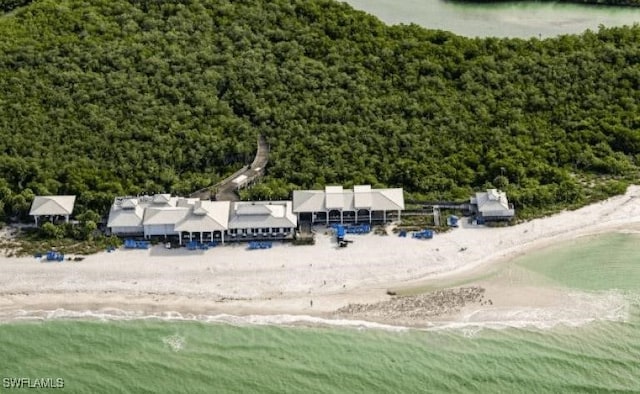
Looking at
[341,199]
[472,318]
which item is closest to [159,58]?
[341,199]

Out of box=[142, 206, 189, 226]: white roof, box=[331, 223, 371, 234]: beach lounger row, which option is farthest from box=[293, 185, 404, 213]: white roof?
box=[142, 206, 189, 226]: white roof

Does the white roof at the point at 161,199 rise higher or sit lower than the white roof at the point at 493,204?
higher

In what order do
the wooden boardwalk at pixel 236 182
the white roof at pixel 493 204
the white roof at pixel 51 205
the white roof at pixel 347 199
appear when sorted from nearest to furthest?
1. the white roof at pixel 51 205
2. the white roof at pixel 347 199
3. the white roof at pixel 493 204
4. the wooden boardwalk at pixel 236 182

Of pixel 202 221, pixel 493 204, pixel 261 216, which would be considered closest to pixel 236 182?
pixel 261 216

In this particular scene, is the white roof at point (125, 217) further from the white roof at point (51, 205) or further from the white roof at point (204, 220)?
the white roof at point (51, 205)

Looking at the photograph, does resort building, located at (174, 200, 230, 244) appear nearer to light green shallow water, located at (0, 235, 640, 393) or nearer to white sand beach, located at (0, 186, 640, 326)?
white sand beach, located at (0, 186, 640, 326)

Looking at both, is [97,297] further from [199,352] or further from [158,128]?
[158,128]

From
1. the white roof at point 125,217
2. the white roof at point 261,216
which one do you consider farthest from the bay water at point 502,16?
the white roof at point 125,217
